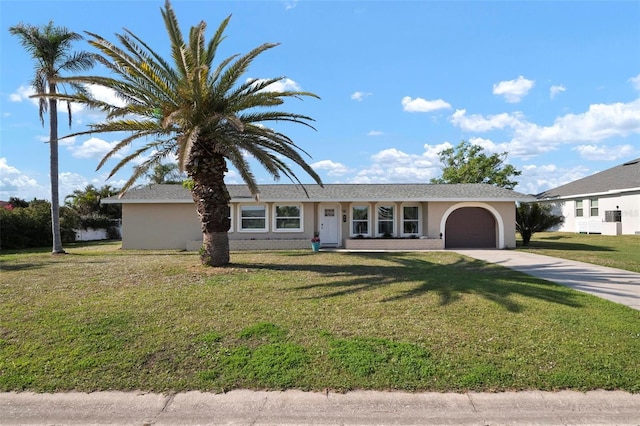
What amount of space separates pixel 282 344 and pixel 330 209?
655 inches

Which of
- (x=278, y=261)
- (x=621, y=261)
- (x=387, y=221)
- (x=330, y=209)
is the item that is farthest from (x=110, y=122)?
(x=621, y=261)

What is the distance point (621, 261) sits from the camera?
46.0ft

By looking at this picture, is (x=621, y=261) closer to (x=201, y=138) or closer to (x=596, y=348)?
(x=596, y=348)

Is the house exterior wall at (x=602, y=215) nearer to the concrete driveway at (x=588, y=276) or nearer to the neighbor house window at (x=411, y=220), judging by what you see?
the neighbor house window at (x=411, y=220)

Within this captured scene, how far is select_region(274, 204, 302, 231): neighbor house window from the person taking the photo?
2145 cm

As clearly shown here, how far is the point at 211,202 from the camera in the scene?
1112 centimetres

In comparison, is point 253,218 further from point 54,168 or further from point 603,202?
point 603,202

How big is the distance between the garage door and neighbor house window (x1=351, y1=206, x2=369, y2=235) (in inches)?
178

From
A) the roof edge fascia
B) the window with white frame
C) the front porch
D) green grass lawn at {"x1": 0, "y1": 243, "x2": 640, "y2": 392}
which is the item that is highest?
the roof edge fascia

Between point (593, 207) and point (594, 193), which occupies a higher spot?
point (594, 193)

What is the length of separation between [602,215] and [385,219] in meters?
17.6

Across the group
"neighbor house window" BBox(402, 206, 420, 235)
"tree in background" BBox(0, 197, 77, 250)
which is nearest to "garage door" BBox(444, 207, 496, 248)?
"neighbor house window" BBox(402, 206, 420, 235)

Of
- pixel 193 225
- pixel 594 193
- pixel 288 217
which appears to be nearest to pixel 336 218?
pixel 288 217

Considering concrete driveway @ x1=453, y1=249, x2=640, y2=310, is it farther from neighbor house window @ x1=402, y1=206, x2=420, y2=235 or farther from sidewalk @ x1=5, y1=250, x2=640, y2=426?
neighbor house window @ x1=402, y1=206, x2=420, y2=235
